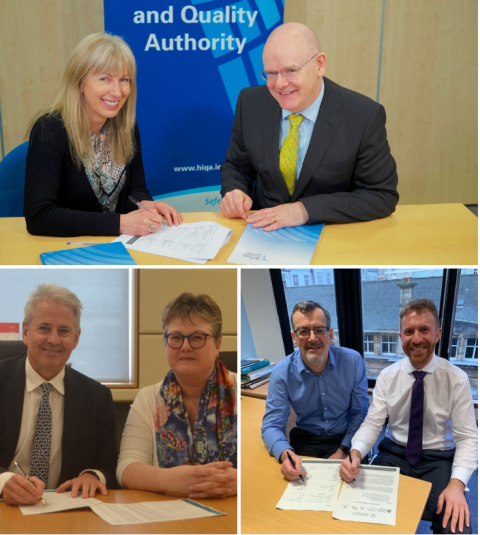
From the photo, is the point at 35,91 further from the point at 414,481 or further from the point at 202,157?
the point at 414,481

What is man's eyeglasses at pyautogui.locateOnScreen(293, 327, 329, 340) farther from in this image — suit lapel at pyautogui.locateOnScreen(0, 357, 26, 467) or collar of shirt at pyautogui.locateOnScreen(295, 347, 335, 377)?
suit lapel at pyautogui.locateOnScreen(0, 357, 26, 467)

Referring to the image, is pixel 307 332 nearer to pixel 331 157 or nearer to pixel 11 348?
pixel 11 348

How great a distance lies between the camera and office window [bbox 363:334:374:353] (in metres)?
1.45

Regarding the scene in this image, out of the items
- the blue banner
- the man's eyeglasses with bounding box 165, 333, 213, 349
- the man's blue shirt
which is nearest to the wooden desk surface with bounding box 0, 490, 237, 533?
the man's blue shirt

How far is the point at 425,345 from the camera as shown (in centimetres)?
144

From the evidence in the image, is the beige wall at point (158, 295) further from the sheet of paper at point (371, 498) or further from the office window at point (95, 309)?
the sheet of paper at point (371, 498)

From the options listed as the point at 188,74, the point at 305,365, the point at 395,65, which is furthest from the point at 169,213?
the point at 395,65

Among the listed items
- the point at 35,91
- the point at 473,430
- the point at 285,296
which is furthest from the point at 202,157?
the point at 473,430

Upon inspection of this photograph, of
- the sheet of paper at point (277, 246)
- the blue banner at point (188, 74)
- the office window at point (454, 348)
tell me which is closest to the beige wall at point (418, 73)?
the blue banner at point (188, 74)

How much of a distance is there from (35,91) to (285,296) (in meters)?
3.25

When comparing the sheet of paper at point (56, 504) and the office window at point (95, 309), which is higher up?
the office window at point (95, 309)

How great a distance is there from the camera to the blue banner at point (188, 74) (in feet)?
10.5

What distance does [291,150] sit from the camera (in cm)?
217

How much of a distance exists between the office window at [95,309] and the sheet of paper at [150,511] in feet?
0.99
